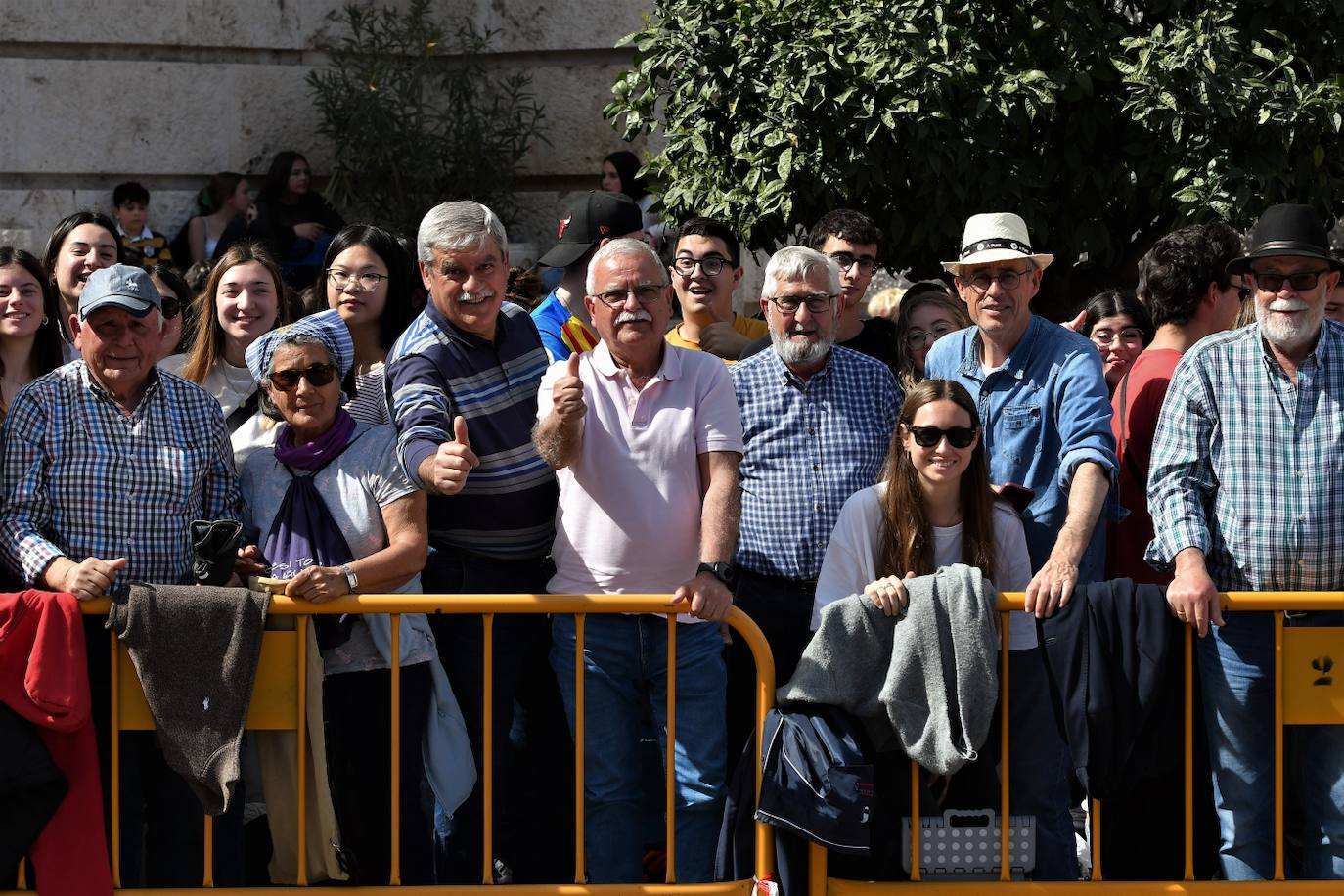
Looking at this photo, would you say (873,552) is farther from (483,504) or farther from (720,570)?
(483,504)

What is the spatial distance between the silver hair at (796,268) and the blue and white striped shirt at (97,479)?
1.77m

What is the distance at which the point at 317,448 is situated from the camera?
5062 millimetres

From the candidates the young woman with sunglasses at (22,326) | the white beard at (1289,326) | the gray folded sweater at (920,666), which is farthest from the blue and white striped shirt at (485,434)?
the white beard at (1289,326)

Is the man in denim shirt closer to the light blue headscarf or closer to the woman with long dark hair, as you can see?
the light blue headscarf

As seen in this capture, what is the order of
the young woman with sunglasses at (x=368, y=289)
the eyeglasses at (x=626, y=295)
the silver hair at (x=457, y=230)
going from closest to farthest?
1. the eyeglasses at (x=626, y=295)
2. the silver hair at (x=457, y=230)
3. the young woman with sunglasses at (x=368, y=289)

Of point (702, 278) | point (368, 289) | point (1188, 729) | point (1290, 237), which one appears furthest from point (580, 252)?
point (1188, 729)

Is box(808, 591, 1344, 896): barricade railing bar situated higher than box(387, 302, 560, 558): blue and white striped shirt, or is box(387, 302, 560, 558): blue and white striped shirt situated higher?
box(387, 302, 560, 558): blue and white striped shirt

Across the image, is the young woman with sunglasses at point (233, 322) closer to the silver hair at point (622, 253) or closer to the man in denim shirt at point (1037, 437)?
the silver hair at point (622, 253)

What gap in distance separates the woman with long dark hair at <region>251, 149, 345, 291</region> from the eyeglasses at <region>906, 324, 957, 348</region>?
4222 mm

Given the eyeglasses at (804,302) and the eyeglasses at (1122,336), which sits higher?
the eyeglasses at (804,302)

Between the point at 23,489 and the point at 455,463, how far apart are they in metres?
1.17

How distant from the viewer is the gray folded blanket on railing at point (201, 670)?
15.5 ft

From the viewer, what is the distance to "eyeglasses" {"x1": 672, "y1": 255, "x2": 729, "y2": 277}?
6598 mm

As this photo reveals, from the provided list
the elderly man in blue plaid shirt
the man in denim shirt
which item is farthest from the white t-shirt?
the elderly man in blue plaid shirt
